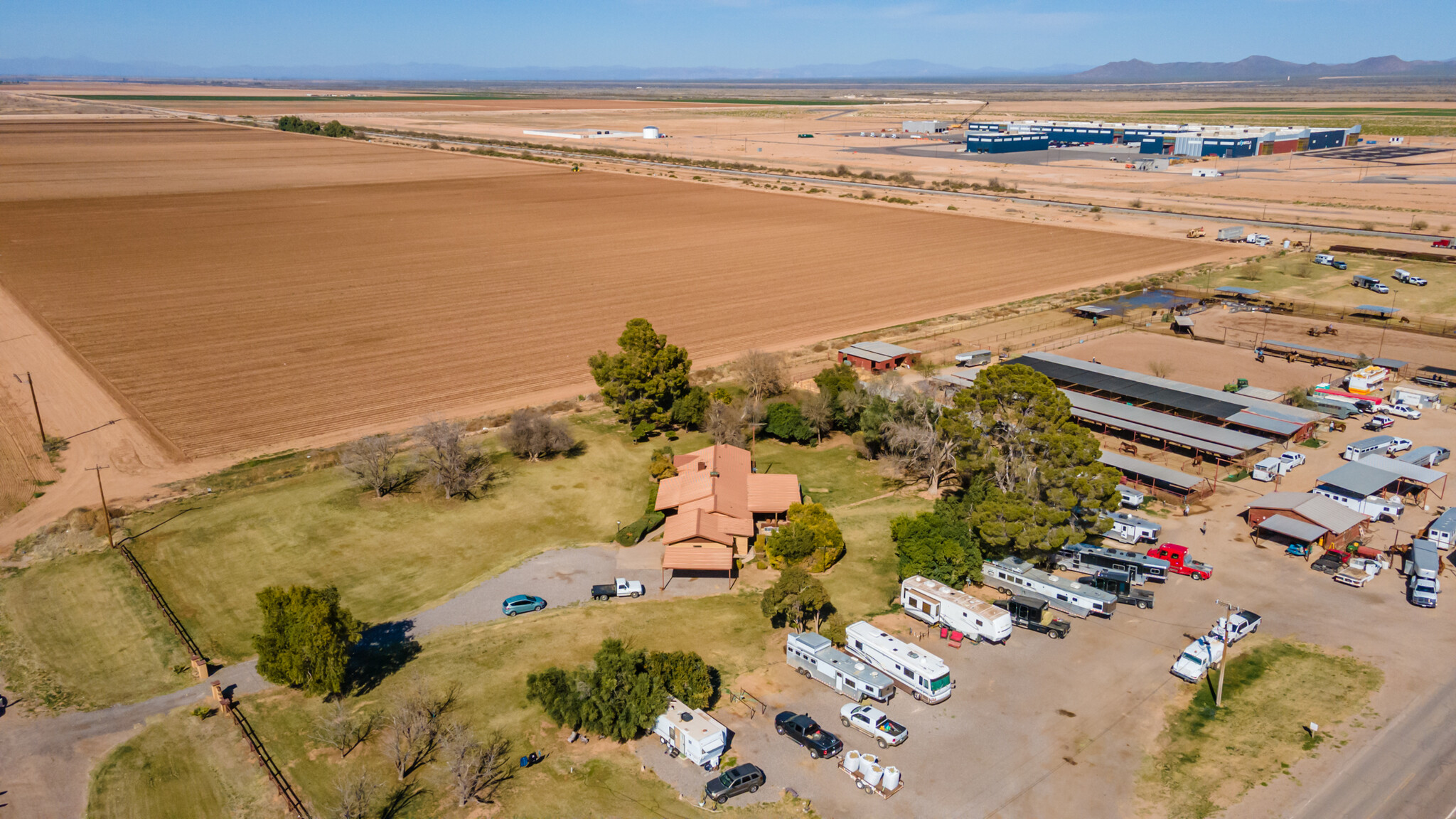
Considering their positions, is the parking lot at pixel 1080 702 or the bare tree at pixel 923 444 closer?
the parking lot at pixel 1080 702

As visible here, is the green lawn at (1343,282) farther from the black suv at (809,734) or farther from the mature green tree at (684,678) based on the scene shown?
the mature green tree at (684,678)

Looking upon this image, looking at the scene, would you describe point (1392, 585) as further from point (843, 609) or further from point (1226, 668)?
point (843, 609)

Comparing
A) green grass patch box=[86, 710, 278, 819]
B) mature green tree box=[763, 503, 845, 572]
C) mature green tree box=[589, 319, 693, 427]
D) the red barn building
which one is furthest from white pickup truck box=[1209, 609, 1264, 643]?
the red barn building

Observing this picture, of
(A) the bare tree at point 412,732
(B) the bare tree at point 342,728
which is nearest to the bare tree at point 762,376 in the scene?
(A) the bare tree at point 412,732

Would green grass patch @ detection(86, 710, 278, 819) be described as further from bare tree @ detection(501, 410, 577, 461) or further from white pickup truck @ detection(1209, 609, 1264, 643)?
white pickup truck @ detection(1209, 609, 1264, 643)

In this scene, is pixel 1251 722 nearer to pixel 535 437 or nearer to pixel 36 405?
pixel 535 437

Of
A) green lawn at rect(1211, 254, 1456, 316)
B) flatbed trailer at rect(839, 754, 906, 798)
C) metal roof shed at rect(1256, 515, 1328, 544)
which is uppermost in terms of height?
green lawn at rect(1211, 254, 1456, 316)

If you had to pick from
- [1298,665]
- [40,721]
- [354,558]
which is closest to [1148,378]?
[1298,665]
